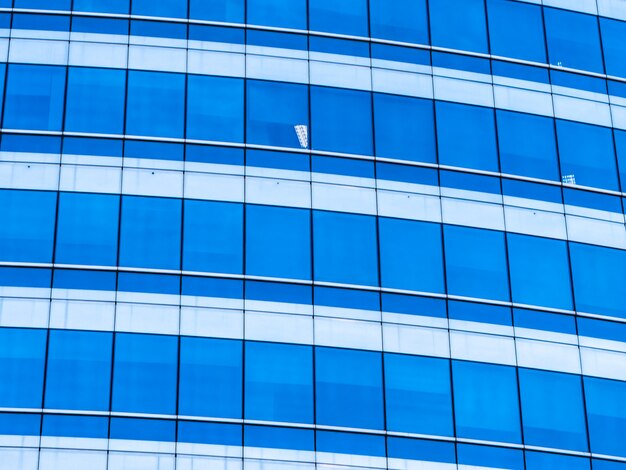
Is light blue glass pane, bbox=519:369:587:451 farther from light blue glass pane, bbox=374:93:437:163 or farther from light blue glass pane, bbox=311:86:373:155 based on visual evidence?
light blue glass pane, bbox=311:86:373:155

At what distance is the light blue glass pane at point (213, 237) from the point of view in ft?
127

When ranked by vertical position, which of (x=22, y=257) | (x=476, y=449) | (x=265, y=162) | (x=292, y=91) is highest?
(x=292, y=91)

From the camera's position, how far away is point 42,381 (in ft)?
120

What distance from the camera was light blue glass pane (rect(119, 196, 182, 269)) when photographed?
3834 centimetres

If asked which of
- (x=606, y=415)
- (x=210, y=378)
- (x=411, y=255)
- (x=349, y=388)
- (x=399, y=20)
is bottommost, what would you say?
(x=606, y=415)

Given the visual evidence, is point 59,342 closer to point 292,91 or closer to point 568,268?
point 292,91

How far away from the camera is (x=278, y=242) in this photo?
39.2 m

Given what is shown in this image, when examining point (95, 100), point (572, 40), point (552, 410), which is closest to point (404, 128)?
point (572, 40)

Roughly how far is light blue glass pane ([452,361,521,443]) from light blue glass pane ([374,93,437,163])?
6784 mm

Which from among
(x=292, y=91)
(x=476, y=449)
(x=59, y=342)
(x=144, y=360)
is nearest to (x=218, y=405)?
(x=144, y=360)

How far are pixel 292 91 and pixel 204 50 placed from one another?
2990 millimetres

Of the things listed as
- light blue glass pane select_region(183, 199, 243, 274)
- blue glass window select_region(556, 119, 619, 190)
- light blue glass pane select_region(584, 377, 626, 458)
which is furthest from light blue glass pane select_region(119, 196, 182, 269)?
light blue glass pane select_region(584, 377, 626, 458)

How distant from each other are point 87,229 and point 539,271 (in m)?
13.5

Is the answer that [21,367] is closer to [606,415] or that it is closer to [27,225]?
[27,225]
